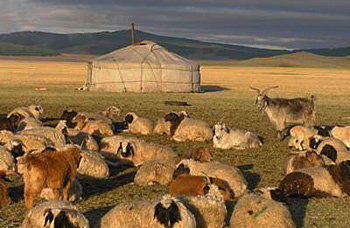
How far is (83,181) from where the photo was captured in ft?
42.2

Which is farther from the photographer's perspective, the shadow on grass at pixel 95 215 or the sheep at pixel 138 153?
the sheep at pixel 138 153

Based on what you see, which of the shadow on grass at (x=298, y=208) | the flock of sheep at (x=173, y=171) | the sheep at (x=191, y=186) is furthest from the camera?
the sheep at (x=191, y=186)

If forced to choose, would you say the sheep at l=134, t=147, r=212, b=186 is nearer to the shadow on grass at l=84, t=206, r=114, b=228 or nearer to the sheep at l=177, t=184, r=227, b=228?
→ the shadow on grass at l=84, t=206, r=114, b=228

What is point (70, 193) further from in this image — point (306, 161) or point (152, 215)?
point (306, 161)

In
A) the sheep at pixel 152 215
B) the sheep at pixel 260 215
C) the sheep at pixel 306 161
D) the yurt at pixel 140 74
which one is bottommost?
the yurt at pixel 140 74

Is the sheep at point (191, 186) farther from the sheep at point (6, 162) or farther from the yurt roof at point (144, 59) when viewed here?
the yurt roof at point (144, 59)

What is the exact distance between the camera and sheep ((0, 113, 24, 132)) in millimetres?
18578

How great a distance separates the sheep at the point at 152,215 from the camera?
8.12 metres

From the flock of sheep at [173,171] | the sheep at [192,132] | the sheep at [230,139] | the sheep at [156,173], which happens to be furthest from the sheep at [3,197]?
the sheep at [192,132]

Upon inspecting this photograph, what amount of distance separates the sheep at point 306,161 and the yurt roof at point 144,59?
29.2 m

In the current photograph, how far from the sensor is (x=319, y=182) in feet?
38.5

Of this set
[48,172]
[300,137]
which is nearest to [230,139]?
[300,137]

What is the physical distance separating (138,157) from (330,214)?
5811mm

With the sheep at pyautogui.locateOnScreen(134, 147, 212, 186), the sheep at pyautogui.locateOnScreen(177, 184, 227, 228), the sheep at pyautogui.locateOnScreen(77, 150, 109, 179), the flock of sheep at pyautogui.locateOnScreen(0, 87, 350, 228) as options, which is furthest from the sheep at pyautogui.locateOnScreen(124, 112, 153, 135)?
the sheep at pyautogui.locateOnScreen(177, 184, 227, 228)
